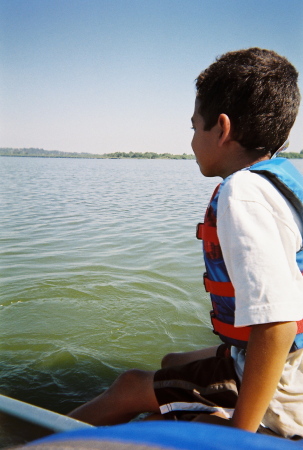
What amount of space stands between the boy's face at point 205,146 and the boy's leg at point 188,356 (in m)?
0.85

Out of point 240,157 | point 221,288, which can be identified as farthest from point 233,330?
point 240,157

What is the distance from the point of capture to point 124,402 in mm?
1770

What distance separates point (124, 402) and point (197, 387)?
35cm

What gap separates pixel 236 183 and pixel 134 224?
7584 mm

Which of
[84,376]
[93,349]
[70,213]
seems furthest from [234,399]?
[70,213]

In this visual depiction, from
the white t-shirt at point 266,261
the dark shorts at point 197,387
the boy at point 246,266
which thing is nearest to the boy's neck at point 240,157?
the boy at point 246,266

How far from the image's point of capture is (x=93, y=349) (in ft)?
11.5

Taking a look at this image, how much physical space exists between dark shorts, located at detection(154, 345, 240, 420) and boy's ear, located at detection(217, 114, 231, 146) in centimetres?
87

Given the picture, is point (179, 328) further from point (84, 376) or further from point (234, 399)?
point (234, 399)

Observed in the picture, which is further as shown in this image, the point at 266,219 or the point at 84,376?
the point at 84,376

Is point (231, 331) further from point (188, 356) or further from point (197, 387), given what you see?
point (188, 356)

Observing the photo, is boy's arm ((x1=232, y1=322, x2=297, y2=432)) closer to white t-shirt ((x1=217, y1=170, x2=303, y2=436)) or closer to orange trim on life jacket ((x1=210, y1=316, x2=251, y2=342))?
white t-shirt ((x1=217, y1=170, x2=303, y2=436))

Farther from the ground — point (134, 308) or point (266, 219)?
point (266, 219)

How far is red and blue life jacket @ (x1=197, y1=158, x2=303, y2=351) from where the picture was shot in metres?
1.47
